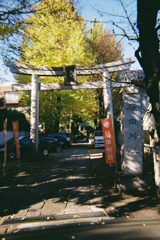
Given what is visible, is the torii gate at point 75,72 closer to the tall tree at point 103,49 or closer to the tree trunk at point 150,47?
the tree trunk at point 150,47

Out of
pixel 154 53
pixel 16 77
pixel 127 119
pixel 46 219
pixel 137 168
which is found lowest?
pixel 46 219

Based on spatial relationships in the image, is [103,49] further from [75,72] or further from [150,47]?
[150,47]

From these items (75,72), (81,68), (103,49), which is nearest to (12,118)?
(103,49)

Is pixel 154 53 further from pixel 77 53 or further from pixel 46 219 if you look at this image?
pixel 77 53

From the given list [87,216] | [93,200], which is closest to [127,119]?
[93,200]

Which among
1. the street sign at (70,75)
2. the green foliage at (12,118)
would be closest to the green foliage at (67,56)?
the street sign at (70,75)

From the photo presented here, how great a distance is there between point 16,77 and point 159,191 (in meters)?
18.9

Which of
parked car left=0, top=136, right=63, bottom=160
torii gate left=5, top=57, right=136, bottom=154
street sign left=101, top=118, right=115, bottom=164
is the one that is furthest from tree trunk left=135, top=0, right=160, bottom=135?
parked car left=0, top=136, right=63, bottom=160

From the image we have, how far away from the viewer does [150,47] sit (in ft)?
18.1

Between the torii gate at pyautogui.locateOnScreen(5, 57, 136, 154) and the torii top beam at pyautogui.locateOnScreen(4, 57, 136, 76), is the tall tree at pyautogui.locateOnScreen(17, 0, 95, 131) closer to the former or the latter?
the torii top beam at pyautogui.locateOnScreen(4, 57, 136, 76)

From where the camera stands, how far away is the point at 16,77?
21.3 metres

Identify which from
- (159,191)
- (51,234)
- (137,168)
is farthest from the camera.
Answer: (137,168)

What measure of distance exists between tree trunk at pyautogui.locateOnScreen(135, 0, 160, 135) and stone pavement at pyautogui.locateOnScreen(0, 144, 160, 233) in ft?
7.81

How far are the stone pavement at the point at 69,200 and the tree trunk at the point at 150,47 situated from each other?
7.81 feet
